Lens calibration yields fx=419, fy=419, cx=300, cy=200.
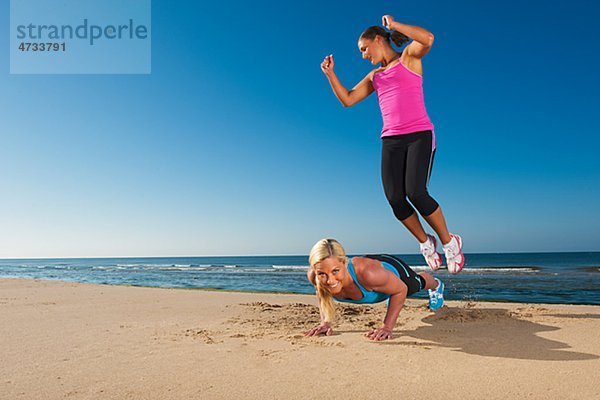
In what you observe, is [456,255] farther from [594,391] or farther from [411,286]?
[594,391]

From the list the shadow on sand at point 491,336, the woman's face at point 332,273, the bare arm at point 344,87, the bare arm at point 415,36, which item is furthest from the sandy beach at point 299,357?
the bare arm at point 415,36

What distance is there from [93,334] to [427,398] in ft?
10.3

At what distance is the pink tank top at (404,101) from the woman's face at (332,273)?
4.32ft

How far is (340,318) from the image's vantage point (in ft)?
15.4

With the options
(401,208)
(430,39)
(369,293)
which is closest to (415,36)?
(430,39)

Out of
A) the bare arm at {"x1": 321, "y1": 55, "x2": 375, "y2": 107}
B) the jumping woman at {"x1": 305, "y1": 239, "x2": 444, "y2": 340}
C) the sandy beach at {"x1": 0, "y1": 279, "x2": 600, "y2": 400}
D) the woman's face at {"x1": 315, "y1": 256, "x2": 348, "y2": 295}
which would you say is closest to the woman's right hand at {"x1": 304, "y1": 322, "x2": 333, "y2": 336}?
the jumping woman at {"x1": 305, "y1": 239, "x2": 444, "y2": 340}

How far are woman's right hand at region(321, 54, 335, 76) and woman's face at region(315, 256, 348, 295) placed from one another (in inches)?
72.8

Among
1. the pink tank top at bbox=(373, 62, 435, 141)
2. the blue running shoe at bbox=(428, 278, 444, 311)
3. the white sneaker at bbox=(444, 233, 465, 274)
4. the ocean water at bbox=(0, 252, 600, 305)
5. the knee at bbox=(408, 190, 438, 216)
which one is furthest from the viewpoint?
the ocean water at bbox=(0, 252, 600, 305)

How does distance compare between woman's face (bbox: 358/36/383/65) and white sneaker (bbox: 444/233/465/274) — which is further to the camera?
white sneaker (bbox: 444/233/465/274)

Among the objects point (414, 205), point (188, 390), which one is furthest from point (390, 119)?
point (188, 390)

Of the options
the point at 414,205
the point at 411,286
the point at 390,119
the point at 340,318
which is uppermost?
the point at 390,119

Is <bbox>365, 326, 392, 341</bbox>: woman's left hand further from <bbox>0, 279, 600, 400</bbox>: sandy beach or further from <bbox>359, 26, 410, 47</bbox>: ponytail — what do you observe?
<bbox>359, 26, 410, 47</bbox>: ponytail

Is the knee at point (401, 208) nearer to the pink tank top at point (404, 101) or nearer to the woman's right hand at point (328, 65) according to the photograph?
the pink tank top at point (404, 101)

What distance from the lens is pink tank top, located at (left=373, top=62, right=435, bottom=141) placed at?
12.0 feet
